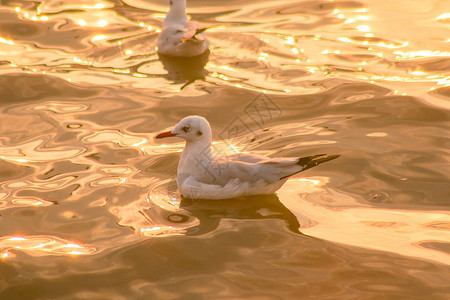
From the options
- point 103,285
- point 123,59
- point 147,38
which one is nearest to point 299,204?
point 103,285

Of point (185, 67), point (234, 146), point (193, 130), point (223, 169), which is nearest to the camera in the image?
point (223, 169)

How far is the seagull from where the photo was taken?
41.2ft

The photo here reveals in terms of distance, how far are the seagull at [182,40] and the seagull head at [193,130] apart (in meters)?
4.17

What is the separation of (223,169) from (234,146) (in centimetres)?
147

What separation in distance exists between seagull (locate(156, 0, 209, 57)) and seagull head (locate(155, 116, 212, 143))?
4.17 metres

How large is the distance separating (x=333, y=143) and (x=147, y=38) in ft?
17.0

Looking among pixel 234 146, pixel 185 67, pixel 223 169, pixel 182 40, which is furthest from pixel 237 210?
pixel 182 40

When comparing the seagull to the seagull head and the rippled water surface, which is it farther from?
the seagull head

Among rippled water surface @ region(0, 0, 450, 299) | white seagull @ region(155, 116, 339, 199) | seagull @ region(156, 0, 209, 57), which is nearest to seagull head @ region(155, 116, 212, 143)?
Result: white seagull @ region(155, 116, 339, 199)

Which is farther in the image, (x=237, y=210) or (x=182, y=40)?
(x=182, y=40)

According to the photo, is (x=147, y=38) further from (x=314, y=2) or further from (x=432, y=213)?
(x=432, y=213)

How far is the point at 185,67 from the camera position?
1259cm

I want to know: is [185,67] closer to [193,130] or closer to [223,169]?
[193,130]

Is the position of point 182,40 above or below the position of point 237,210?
above
